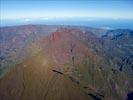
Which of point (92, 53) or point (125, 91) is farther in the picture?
point (92, 53)

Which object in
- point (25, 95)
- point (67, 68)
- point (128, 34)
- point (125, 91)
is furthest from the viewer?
point (128, 34)

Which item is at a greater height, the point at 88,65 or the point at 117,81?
the point at 88,65

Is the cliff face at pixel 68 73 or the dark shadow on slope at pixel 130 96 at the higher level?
the cliff face at pixel 68 73

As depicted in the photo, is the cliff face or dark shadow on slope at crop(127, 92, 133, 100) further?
dark shadow on slope at crop(127, 92, 133, 100)

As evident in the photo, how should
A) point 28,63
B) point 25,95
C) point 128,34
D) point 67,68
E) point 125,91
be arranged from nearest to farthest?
point 25,95 → point 28,63 → point 67,68 → point 125,91 → point 128,34

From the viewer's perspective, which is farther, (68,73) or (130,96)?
(130,96)

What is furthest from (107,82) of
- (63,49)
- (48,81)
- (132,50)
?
(132,50)

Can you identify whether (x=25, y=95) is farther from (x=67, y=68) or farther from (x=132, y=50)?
(x=132, y=50)

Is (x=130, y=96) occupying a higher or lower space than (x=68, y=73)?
lower

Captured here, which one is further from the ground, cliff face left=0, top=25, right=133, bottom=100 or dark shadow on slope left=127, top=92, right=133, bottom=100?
cliff face left=0, top=25, right=133, bottom=100

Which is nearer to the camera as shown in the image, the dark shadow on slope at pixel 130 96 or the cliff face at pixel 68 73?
the cliff face at pixel 68 73

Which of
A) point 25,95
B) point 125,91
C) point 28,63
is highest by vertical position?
point 28,63
